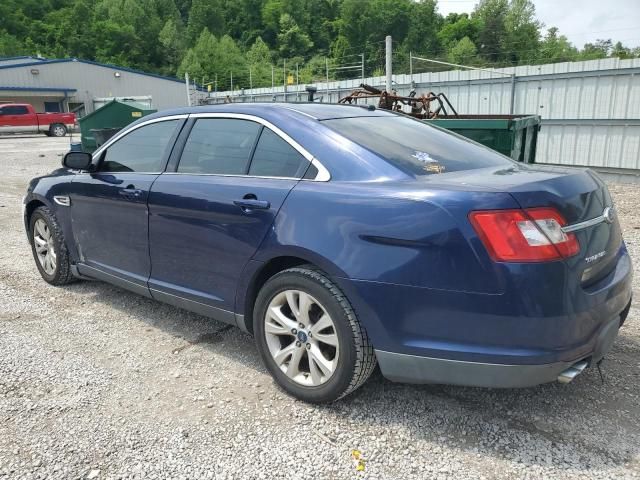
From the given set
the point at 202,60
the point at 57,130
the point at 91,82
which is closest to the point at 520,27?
the point at 202,60

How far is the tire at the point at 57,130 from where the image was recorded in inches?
1280

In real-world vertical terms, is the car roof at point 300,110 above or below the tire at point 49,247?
above

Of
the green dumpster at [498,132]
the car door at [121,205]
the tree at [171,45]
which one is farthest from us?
the tree at [171,45]

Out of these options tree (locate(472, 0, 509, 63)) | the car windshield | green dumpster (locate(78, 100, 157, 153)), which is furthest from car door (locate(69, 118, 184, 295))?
tree (locate(472, 0, 509, 63))

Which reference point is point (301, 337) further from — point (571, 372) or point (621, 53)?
point (621, 53)

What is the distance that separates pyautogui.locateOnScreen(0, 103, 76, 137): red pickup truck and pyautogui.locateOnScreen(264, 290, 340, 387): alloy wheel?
3374cm

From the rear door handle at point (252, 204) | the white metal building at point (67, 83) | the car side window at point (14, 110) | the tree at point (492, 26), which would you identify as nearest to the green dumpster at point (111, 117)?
the rear door handle at point (252, 204)

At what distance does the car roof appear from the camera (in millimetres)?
3285

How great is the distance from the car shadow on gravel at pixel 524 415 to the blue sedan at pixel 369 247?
306mm

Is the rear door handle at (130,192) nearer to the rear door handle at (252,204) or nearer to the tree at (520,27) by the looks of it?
the rear door handle at (252,204)

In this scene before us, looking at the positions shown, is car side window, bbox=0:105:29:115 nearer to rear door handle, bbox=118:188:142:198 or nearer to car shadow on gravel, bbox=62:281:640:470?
rear door handle, bbox=118:188:142:198

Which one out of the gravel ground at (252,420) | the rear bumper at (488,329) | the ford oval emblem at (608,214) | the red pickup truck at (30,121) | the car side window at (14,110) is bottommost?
the red pickup truck at (30,121)

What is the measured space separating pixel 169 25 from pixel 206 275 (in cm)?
11317

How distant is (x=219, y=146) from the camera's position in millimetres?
3455
